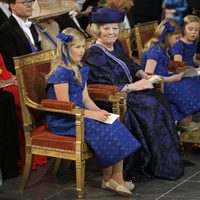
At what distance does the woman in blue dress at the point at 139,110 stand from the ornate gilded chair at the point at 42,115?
25cm

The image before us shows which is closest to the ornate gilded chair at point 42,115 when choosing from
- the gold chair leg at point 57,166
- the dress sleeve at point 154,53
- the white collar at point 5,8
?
the gold chair leg at point 57,166

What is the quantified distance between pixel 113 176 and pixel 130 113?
61 centimetres

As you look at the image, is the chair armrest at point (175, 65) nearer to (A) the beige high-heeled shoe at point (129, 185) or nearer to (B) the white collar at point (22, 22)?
(B) the white collar at point (22, 22)

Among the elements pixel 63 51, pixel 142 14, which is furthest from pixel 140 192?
pixel 142 14

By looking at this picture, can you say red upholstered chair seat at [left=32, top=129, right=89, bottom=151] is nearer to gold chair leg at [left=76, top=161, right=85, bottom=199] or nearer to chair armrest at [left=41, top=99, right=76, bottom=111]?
gold chair leg at [left=76, top=161, right=85, bottom=199]

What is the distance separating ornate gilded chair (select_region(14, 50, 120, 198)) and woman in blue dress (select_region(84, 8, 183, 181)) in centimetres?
25

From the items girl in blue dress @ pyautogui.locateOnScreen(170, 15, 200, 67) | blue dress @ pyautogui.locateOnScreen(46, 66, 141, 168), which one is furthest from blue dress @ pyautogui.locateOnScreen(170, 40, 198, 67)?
blue dress @ pyautogui.locateOnScreen(46, 66, 141, 168)

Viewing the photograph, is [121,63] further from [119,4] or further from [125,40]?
[119,4]

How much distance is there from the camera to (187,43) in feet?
26.0

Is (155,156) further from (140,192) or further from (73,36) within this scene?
(73,36)

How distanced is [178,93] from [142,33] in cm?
99

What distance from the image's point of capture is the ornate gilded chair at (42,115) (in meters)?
5.91

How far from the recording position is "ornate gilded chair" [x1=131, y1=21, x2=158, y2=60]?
7.88 m

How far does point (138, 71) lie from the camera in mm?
7016
